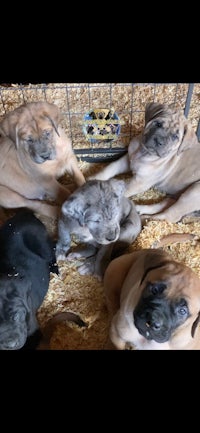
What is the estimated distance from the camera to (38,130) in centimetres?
358

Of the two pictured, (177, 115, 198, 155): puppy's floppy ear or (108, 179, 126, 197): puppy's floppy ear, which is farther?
(177, 115, 198, 155): puppy's floppy ear

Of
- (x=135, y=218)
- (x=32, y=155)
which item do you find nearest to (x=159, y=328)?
(x=135, y=218)

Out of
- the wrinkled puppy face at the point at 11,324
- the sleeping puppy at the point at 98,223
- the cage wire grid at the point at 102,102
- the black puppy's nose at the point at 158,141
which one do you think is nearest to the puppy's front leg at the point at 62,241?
the sleeping puppy at the point at 98,223

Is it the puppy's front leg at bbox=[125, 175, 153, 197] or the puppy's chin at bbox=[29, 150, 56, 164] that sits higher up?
the puppy's chin at bbox=[29, 150, 56, 164]

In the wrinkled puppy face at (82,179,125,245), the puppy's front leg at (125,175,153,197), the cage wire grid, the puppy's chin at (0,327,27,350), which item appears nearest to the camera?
the puppy's chin at (0,327,27,350)

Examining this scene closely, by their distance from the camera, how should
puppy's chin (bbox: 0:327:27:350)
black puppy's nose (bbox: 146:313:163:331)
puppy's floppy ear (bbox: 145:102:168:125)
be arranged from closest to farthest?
black puppy's nose (bbox: 146:313:163:331), puppy's chin (bbox: 0:327:27:350), puppy's floppy ear (bbox: 145:102:168:125)

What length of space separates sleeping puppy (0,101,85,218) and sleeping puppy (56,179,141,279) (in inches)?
17.3

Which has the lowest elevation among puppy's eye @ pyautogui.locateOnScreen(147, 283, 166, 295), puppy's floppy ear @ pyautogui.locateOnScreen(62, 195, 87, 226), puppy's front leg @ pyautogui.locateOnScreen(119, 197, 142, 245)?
puppy's front leg @ pyautogui.locateOnScreen(119, 197, 142, 245)

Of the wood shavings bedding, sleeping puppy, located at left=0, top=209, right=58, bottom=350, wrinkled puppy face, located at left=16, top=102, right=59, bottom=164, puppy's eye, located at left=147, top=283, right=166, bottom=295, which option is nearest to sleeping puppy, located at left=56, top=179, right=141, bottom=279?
the wood shavings bedding

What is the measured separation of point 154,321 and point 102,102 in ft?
10.1

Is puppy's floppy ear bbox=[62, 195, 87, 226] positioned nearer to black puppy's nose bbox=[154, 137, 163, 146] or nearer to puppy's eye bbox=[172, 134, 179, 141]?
black puppy's nose bbox=[154, 137, 163, 146]

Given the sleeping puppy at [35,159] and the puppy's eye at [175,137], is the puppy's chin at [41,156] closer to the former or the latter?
the sleeping puppy at [35,159]

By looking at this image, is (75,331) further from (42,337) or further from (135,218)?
(135,218)

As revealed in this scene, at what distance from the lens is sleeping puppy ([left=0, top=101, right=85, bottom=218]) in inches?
142
